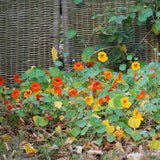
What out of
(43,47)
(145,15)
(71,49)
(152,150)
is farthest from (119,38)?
(152,150)

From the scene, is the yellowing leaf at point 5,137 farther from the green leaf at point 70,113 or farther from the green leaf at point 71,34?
the green leaf at point 71,34

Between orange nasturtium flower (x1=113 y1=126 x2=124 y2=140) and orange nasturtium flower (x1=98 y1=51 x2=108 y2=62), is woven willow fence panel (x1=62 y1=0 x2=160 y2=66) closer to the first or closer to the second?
orange nasturtium flower (x1=98 y1=51 x2=108 y2=62)

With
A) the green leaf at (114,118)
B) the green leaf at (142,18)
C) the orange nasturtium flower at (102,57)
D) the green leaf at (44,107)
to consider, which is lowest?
the green leaf at (114,118)

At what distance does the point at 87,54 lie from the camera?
303 centimetres

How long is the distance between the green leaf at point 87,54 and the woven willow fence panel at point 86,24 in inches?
5.4

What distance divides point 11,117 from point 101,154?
29.4 inches

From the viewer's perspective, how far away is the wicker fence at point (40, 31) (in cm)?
313

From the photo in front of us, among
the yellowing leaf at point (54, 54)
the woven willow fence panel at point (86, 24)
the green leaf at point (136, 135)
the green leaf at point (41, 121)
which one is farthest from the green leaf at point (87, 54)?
the green leaf at point (136, 135)

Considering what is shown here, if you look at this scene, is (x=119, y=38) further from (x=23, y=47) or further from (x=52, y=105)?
(x=52, y=105)

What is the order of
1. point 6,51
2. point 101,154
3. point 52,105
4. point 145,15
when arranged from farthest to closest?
point 6,51, point 145,15, point 52,105, point 101,154

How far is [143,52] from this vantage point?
314 cm

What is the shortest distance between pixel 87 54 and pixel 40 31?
0.58 metres

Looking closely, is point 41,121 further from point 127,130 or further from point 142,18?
point 142,18

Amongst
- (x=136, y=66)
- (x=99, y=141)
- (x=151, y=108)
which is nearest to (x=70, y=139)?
(x=99, y=141)
